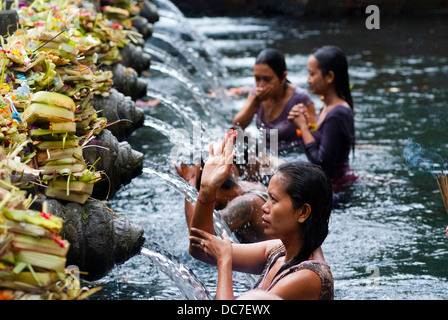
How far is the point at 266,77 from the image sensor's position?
6.09 meters

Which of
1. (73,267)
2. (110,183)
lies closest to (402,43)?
(110,183)

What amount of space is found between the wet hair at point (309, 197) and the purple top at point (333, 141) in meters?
2.65

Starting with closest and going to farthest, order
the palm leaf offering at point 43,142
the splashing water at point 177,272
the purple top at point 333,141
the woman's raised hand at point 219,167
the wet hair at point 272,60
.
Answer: the palm leaf offering at point 43,142 → the woman's raised hand at point 219,167 → the splashing water at point 177,272 → the purple top at point 333,141 → the wet hair at point 272,60

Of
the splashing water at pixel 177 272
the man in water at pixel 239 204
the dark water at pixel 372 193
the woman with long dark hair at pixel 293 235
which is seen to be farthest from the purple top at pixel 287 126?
the woman with long dark hair at pixel 293 235

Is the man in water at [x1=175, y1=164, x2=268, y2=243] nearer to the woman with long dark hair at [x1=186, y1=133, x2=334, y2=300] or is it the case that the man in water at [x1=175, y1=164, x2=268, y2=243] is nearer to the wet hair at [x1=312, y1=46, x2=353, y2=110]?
the woman with long dark hair at [x1=186, y1=133, x2=334, y2=300]

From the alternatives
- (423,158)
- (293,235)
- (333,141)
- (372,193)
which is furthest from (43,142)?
(423,158)

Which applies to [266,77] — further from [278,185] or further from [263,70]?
[278,185]

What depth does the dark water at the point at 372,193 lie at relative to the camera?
4383 mm

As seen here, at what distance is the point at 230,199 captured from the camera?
4719 millimetres

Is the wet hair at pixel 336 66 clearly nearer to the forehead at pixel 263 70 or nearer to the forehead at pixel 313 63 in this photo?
the forehead at pixel 313 63
